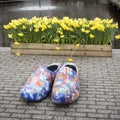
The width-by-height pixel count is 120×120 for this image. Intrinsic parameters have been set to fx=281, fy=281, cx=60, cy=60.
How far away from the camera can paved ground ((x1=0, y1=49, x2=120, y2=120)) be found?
113 inches

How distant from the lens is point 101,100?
3146 mm

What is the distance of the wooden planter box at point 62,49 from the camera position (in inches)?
181

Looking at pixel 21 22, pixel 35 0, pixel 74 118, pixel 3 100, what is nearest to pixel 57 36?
pixel 21 22

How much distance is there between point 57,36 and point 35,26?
15.8 inches

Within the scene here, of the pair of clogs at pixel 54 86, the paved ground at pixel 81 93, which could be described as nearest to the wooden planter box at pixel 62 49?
the paved ground at pixel 81 93

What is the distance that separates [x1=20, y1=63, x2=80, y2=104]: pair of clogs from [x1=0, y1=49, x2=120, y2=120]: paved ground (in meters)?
0.09

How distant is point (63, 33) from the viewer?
471 cm

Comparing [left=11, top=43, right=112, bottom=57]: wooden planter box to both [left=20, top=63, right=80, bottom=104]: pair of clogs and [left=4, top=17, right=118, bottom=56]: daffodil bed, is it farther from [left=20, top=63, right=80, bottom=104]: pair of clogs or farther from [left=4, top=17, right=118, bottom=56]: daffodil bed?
[left=20, top=63, right=80, bottom=104]: pair of clogs

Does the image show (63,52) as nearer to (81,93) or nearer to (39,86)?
(81,93)

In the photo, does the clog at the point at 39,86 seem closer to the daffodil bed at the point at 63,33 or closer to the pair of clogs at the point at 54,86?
the pair of clogs at the point at 54,86

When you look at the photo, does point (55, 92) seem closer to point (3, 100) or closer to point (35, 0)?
point (3, 100)

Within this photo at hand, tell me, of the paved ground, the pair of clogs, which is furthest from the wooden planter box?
the pair of clogs

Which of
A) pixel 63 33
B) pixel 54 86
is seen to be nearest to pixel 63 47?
pixel 63 33

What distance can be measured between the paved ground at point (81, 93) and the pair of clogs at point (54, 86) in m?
0.09
